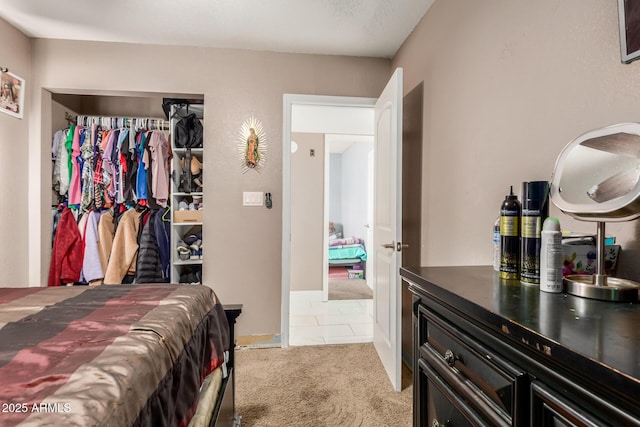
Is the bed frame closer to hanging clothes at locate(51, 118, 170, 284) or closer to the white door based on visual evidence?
the white door

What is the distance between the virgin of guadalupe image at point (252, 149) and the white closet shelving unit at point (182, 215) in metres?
0.42

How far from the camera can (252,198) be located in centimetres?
293

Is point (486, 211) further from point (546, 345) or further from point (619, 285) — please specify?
point (546, 345)

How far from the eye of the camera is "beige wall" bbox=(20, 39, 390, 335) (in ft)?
9.11

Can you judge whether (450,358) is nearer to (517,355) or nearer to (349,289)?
(517,355)

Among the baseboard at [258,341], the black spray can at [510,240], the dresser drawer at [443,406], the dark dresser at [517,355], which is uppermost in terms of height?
the black spray can at [510,240]

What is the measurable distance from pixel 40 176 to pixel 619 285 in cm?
360

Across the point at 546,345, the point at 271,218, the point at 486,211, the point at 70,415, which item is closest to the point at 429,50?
the point at 486,211

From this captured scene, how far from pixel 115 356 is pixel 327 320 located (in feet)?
9.74

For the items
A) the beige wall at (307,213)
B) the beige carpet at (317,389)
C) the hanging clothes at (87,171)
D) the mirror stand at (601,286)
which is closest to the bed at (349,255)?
the beige wall at (307,213)

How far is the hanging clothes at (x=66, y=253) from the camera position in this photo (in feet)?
9.30

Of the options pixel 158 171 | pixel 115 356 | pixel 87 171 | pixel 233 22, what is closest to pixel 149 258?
pixel 158 171

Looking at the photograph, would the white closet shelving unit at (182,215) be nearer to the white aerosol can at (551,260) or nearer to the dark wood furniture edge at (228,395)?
the dark wood furniture edge at (228,395)

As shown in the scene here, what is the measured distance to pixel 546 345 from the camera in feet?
1.76
